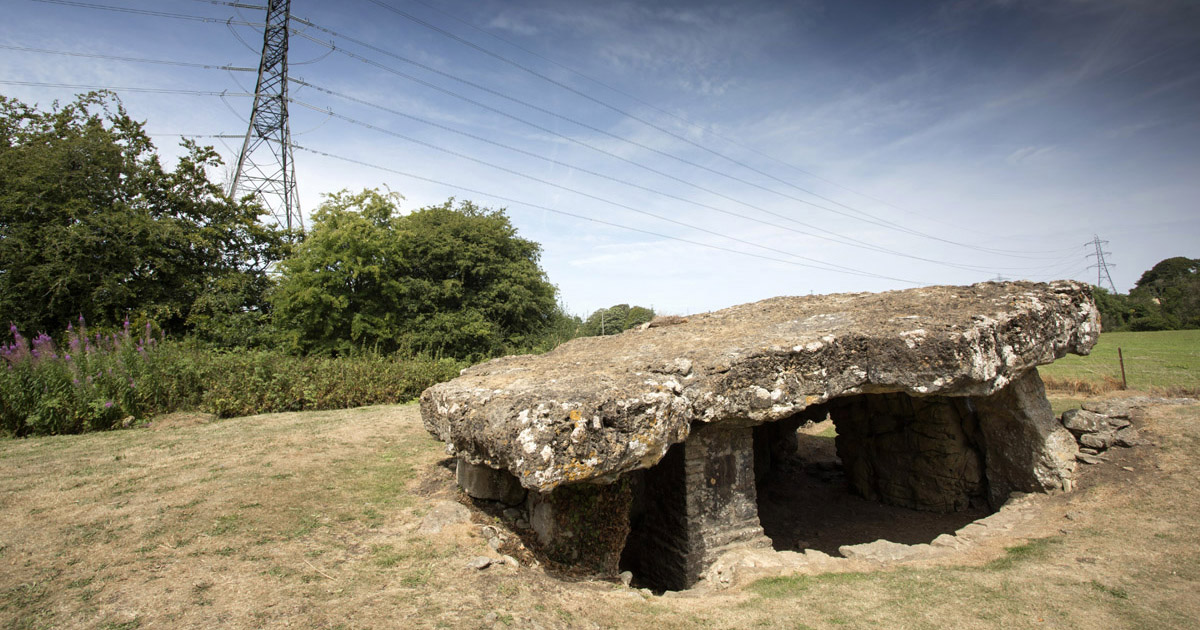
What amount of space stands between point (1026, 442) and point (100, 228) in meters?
23.2

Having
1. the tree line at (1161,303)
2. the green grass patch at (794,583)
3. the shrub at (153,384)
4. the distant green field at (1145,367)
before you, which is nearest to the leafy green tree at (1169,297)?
the tree line at (1161,303)

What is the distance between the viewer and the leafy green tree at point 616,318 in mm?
52906

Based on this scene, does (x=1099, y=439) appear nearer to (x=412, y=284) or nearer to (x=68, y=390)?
(x=68, y=390)

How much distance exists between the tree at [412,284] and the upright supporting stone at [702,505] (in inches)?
513

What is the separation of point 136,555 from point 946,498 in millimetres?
10680

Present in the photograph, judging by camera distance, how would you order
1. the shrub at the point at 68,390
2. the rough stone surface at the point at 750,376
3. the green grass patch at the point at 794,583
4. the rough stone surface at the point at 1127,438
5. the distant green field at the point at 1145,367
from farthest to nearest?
the distant green field at the point at 1145,367, the shrub at the point at 68,390, the rough stone surface at the point at 1127,438, the green grass patch at the point at 794,583, the rough stone surface at the point at 750,376

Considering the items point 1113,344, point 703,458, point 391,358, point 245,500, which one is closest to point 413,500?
point 245,500

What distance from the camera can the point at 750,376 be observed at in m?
6.10

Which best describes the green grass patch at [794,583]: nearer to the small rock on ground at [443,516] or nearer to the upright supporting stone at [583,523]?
the upright supporting stone at [583,523]

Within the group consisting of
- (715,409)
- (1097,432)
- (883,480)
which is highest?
(715,409)

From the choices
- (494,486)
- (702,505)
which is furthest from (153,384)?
(702,505)

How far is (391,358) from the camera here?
642 inches

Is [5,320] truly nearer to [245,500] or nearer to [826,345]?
[245,500]

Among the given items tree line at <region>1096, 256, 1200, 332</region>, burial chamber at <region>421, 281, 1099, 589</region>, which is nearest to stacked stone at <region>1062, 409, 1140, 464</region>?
burial chamber at <region>421, 281, 1099, 589</region>
